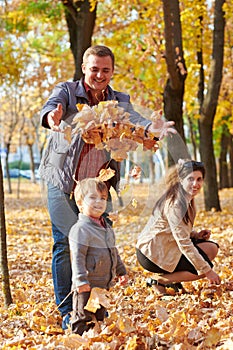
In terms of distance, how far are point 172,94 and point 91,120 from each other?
7.39m

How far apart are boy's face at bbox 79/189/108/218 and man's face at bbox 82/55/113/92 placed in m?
0.80

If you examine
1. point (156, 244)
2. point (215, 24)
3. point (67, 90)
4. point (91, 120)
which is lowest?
point (156, 244)

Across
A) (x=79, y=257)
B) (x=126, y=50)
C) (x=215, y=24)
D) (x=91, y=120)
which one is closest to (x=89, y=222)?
(x=79, y=257)

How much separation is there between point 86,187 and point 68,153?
10.2 inches

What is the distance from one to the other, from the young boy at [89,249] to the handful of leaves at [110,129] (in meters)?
0.23

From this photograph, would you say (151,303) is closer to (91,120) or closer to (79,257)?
(79,257)

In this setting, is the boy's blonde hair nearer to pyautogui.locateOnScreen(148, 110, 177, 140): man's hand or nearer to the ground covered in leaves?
the ground covered in leaves

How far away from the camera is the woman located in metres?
4.50

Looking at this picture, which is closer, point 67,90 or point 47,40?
point 67,90

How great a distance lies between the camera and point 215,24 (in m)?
11.3

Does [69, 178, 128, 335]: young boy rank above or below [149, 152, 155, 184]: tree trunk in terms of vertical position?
below

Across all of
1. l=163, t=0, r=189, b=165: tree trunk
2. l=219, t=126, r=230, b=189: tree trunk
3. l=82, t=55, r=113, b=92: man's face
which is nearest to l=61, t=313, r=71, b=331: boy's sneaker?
l=82, t=55, r=113, b=92: man's face

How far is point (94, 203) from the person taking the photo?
3.41m

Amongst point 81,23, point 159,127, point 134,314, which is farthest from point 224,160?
point 159,127
